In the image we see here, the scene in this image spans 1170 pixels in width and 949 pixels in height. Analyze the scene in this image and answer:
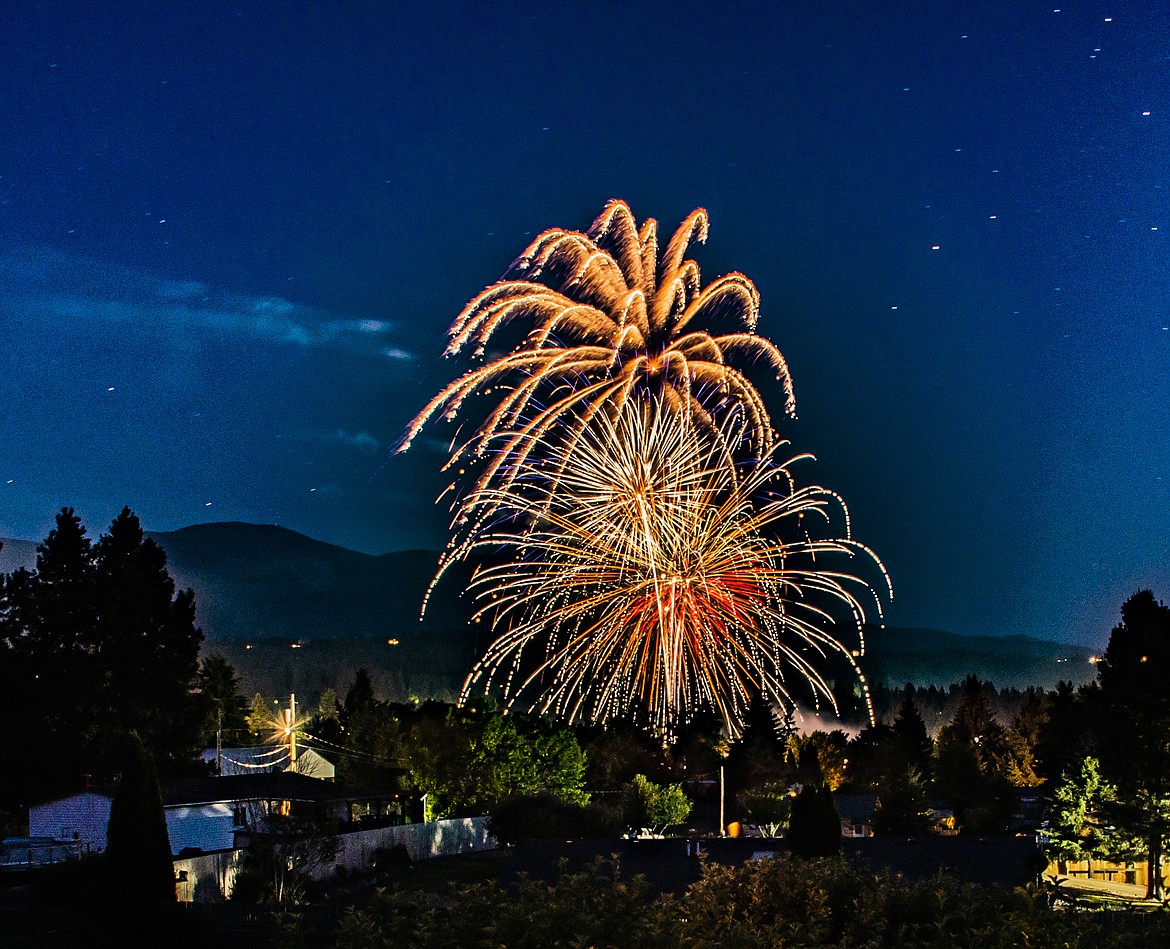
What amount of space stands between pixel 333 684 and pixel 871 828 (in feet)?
442

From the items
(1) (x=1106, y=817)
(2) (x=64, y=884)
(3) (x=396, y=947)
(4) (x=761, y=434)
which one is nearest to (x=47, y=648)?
(2) (x=64, y=884)

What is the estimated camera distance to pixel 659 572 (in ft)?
89.9

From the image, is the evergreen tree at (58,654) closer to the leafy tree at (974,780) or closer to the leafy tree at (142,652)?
the leafy tree at (142,652)

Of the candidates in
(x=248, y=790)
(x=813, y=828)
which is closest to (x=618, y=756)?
(x=248, y=790)

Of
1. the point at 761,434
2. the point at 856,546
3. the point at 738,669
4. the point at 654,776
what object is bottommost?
the point at 654,776

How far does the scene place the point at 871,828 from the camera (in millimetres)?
59344

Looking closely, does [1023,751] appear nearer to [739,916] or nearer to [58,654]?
[58,654]

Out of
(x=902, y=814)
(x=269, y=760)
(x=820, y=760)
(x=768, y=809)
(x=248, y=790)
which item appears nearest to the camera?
(x=248, y=790)

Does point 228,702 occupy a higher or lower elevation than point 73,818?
higher

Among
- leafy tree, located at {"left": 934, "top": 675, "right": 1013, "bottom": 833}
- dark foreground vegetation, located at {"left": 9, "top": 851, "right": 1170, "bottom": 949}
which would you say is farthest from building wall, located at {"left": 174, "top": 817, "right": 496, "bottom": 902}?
leafy tree, located at {"left": 934, "top": 675, "right": 1013, "bottom": 833}

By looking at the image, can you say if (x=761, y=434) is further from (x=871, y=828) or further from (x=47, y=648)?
(x=47, y=648)

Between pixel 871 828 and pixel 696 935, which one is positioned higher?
pixel 696 935

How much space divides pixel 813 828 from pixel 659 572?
9425 mm

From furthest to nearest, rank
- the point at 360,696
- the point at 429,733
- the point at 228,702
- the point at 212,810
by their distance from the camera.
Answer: the point at 360,696
the point at 228,702
the point at 429,733
the point at 212,810
